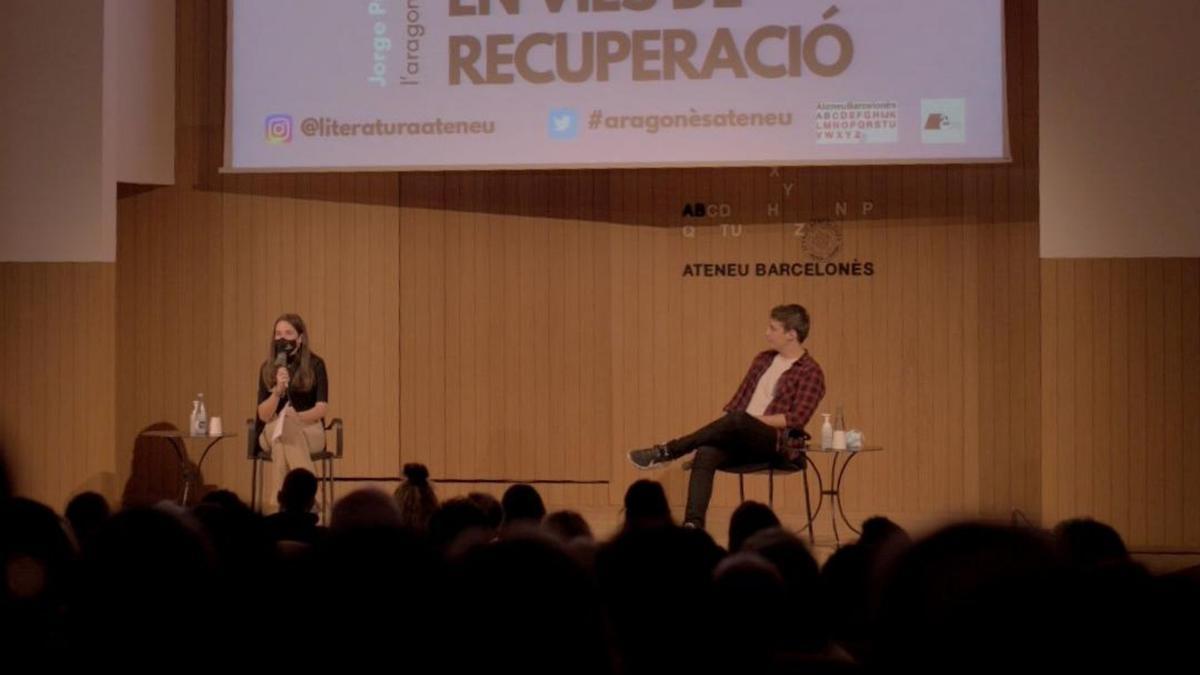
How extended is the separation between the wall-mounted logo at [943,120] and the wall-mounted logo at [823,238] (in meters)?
0.96

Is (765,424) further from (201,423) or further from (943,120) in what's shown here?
(201,423)

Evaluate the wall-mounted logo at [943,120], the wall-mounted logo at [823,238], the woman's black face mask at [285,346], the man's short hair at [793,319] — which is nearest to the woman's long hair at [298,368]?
the woman's black face mask at [285,346]

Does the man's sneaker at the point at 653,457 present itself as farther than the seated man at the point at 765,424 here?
Yes

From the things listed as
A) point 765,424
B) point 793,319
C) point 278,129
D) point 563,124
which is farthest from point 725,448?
point 278,129

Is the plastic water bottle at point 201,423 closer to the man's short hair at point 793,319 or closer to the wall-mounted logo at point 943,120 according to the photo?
the man's short hair at point 793,319

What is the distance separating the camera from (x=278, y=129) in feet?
25.9

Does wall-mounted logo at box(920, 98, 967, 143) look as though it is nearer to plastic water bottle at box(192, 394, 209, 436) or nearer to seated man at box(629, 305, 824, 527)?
seated man at box(629, 305, 824, 527)

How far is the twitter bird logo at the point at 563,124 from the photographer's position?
25.0ft

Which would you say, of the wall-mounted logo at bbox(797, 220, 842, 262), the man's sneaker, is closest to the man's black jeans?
the man's sneaker

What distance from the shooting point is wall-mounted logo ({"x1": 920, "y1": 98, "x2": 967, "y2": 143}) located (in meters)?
7.29

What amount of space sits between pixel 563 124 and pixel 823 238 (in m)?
1.66

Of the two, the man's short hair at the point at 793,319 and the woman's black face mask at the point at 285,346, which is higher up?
the man's short hair at the point at 793,319

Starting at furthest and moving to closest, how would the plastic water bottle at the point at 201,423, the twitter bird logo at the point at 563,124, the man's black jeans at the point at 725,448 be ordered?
the plastic water bottle at the point at 201,423 < the twitter bird logo at the point at 563,124 < the man's black jeans at the point at 725,448

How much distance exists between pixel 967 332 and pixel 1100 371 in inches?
30.7
